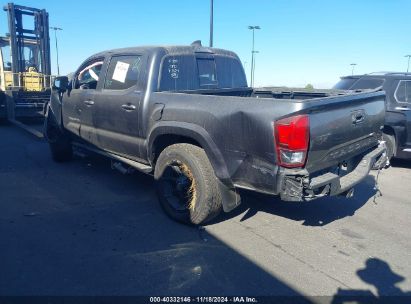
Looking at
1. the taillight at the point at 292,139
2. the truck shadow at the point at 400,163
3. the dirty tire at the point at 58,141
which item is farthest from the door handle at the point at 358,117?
the dirty tire at the point at 58,141

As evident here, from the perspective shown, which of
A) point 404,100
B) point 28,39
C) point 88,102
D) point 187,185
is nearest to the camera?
point 187,185

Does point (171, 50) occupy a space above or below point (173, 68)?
above

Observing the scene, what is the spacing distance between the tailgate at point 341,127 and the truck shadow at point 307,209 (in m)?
0.96

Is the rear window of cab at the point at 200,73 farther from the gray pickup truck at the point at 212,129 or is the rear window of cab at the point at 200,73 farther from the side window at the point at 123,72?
the side window at the point at 123,72

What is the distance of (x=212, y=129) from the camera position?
12.1ft

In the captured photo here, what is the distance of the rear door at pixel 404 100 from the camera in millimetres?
6945

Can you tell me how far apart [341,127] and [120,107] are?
9.14 ft

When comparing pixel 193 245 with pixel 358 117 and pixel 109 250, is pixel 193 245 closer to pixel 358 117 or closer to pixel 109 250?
pixel 109 250

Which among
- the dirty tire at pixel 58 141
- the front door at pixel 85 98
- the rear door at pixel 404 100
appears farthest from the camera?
the rear door at pixel 404 100

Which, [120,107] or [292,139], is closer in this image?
[292,139]

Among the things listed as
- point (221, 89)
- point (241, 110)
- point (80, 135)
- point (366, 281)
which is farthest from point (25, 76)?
point (366, 281)

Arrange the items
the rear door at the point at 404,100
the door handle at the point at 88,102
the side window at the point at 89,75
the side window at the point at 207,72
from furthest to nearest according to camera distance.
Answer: the rear door at the point at 404,100 → the side window at the point at 89,75 → the door handle at the point at 88,102 → the side window at the point at 207,72

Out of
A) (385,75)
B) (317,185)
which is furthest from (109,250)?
(385,75)

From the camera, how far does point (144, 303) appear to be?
283 centimetres
